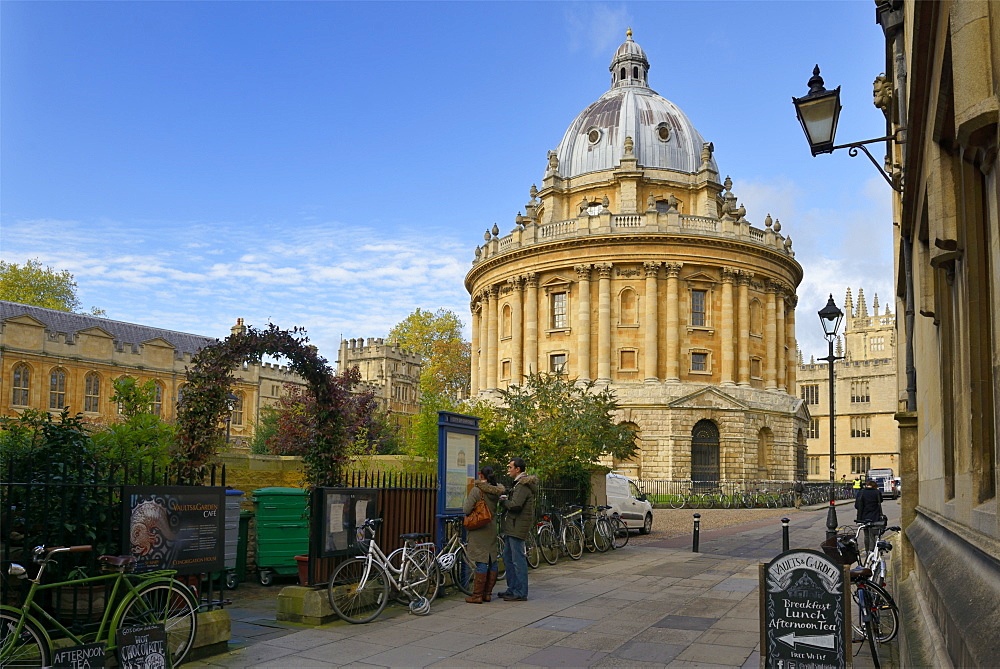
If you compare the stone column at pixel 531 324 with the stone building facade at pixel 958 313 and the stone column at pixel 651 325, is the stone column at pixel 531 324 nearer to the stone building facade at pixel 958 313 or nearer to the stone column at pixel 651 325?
the stone column at pixel 651 325

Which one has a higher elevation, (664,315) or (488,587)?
(664,315)

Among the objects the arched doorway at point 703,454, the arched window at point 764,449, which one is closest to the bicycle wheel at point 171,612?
the arched doorway at point 703,454

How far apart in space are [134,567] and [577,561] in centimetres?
1127

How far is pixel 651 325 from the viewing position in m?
51.2

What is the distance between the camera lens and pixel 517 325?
55.4m

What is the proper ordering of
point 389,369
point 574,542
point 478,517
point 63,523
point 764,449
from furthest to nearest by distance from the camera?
point 389,369, point 764,449, point 574,542, point 478,517, point 63,523

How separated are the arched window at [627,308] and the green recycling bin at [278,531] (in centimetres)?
4071

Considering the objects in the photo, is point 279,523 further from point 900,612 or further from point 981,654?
point 981,654

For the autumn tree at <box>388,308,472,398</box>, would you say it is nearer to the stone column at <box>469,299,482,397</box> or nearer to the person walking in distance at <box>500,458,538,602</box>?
the stone column at <box>469,299,482,397</box>

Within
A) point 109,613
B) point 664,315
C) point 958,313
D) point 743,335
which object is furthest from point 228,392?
point 743,335

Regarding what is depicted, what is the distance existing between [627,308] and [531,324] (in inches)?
239

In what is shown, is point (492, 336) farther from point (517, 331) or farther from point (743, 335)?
point (743, 335)

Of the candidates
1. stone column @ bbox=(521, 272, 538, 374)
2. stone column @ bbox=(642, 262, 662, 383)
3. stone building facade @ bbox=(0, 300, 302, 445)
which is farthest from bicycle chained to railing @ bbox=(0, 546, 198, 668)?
stone column @ bbox=(521, 272, 538, 374)

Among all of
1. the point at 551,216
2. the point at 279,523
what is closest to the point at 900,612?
the point at 279,523
